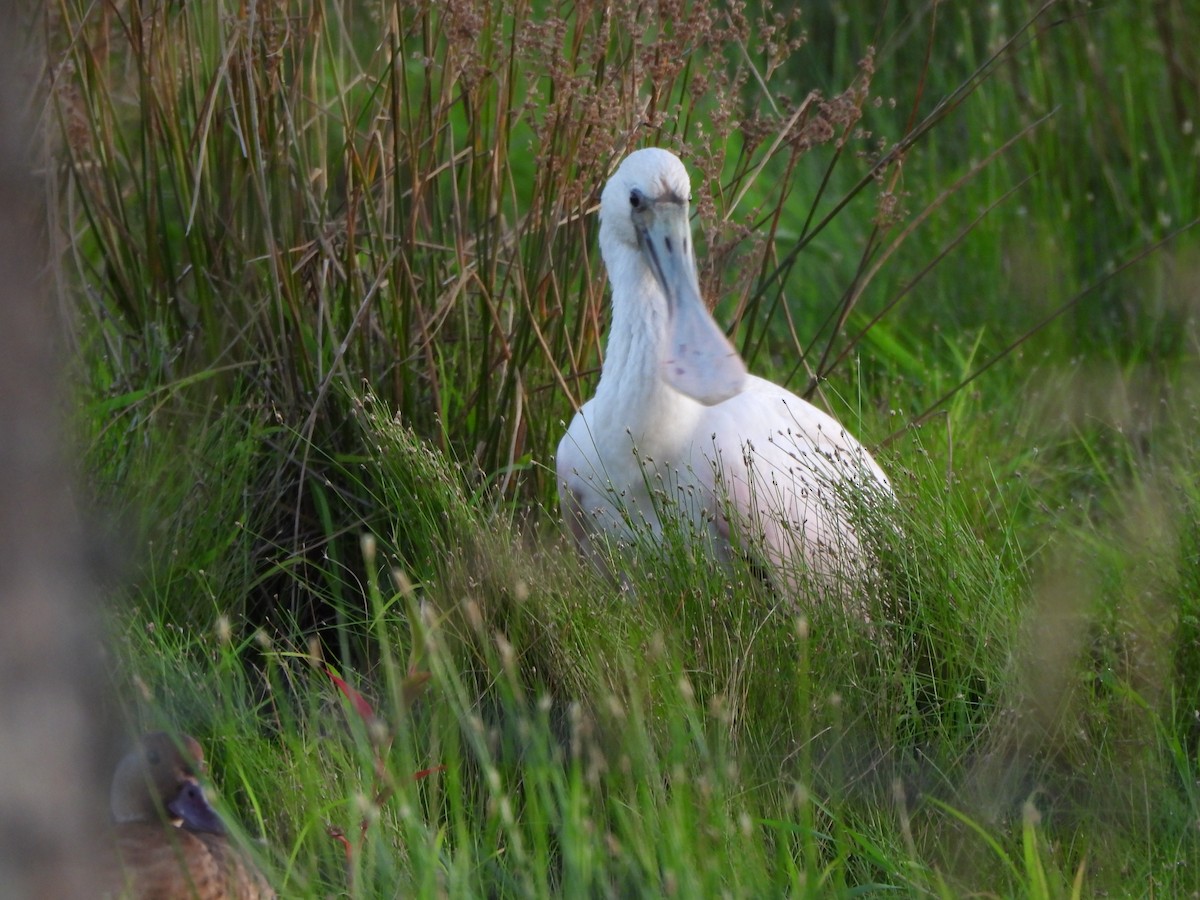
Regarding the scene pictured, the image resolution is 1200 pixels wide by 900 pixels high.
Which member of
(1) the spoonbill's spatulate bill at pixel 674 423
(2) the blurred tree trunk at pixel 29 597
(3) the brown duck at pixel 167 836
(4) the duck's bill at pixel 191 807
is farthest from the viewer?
(1) the spoonbill's spatulate bill at pixel 674 423

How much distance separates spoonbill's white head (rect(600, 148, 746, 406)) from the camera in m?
2.94

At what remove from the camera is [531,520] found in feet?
10.8

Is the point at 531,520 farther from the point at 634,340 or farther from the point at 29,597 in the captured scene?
the point at 29,597

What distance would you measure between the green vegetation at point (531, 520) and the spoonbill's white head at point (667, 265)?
107 mm

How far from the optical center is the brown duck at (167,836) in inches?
78.7

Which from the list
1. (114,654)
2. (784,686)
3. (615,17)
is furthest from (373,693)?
(615,17)

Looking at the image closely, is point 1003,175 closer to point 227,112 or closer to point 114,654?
point 227,112

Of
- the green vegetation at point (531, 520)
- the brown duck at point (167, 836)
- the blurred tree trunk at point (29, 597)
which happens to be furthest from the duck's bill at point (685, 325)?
the blurred tree trunk at point (29, 597)

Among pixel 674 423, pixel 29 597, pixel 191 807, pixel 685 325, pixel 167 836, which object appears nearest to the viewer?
pixel 29 597

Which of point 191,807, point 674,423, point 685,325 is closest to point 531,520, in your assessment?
point 674,423

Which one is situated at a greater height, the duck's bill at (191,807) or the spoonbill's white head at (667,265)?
the spoonbill's white head at (667,265)

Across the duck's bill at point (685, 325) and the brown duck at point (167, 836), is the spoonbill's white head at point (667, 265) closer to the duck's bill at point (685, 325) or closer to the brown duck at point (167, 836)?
the duck's bill at point (685, 325)

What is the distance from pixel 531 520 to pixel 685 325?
0.57 m

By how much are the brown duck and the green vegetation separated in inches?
3.9
